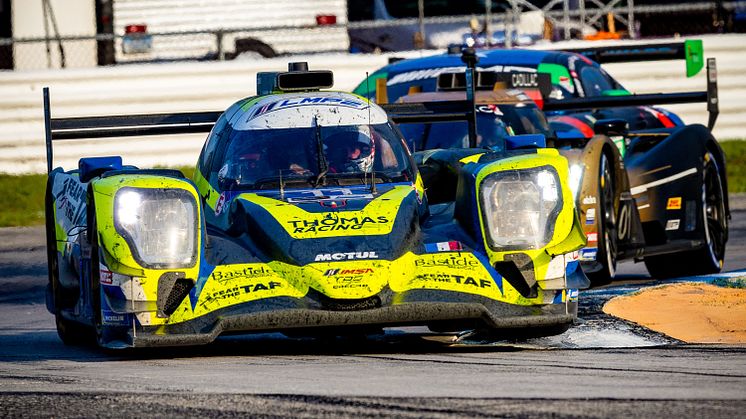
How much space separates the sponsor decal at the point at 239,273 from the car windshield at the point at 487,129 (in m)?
4.39

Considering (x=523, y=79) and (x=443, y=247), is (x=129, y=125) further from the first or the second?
(x=523, y=79)

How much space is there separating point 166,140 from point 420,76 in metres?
6.34

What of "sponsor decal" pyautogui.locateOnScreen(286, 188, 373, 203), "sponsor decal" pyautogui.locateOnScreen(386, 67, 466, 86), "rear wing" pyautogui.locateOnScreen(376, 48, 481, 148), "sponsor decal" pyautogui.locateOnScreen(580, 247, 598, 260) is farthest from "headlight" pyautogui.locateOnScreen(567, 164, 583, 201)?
"sponsor decal" pyautogui.locateOnScreen(386, 67, 466, 86)

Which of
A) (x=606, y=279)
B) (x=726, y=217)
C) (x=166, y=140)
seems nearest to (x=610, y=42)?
(x=166, y=140)

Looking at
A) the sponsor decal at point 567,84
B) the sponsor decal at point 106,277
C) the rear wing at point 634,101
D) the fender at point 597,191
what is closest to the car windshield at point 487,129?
the rear wing at point 634,101

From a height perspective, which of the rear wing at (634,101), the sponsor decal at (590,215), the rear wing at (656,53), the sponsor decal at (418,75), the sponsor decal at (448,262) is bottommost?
the sponsor decal at (590,215)

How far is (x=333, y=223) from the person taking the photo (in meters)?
7.67

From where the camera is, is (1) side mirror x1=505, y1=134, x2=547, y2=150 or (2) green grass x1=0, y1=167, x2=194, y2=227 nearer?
(1) side mirror x1=505, y1=134, x2=547, y2=150

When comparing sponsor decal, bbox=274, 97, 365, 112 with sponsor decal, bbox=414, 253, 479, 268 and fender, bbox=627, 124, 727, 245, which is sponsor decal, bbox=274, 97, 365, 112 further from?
fender, bbox=627, 124, 727, 245

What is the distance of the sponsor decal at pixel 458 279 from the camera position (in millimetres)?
7516

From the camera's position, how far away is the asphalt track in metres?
5.34

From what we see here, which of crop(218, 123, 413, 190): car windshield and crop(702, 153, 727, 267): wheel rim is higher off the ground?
crop(218, 123, 413, 190): car windshield

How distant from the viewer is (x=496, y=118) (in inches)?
465

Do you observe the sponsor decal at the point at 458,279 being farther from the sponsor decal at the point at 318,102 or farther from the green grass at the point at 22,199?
the green grass at the point at 22,199
